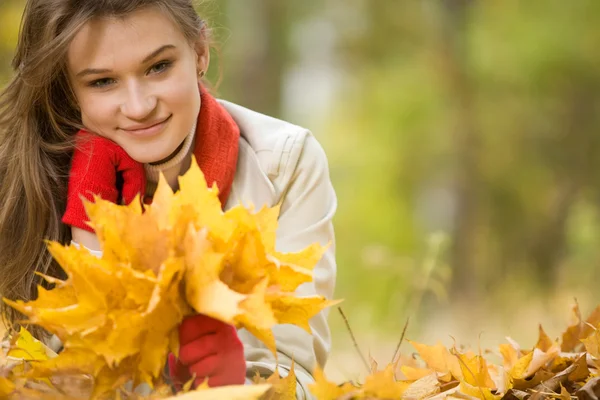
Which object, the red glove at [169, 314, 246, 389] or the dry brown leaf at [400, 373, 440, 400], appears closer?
the red glove at [169, 314, 246, 389]

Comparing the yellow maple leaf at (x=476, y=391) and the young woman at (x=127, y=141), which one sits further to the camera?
the young woman at (x=127, y=141)

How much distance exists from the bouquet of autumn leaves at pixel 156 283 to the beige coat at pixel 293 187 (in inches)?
28.3

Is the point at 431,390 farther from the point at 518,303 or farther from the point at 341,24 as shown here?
the point at 341,24

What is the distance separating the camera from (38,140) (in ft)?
6.56

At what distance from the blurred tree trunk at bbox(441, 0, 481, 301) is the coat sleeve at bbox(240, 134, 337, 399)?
6.16m

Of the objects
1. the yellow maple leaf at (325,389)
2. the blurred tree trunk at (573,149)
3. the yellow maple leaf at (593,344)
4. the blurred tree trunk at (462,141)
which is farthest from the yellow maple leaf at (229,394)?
the blurred tree trunk at (573,149)

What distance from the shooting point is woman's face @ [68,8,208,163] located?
175 cm

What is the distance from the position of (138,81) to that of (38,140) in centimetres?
40

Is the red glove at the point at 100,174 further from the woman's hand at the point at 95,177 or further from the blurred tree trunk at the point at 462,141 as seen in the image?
the blurred tree trunk at the point at 462,141

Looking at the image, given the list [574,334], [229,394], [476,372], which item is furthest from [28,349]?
[574,334]

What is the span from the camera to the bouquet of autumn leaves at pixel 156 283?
1.12m

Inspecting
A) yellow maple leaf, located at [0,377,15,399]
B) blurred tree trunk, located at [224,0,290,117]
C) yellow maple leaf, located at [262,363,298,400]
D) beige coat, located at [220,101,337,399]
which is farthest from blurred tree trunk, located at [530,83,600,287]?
yellow maple leaf, located at [0,377,15,399]

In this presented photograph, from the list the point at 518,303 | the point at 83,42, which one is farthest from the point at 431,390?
the point at 518,303

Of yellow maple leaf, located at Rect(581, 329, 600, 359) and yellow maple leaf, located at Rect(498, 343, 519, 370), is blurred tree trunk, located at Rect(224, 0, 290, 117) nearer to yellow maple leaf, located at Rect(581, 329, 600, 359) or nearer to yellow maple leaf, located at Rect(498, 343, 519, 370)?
yellow maple leaf, located at Rect(498, 343, 519, 370)
